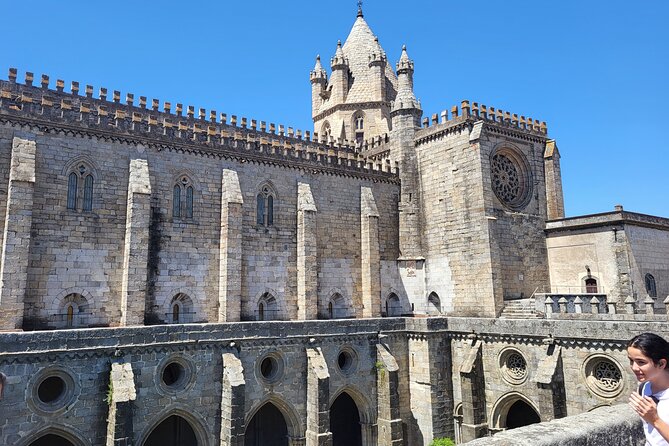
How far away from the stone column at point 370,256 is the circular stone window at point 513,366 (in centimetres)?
836

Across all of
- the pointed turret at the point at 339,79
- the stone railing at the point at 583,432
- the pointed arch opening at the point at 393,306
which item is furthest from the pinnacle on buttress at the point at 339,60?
the stone railing at the point at 583,432

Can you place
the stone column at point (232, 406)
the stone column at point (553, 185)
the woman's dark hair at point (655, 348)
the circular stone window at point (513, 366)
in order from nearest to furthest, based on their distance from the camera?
the woman's dark hair at point (655, 348) < the stone column at point (232, 406) < the circular stone window at point (513, 366) < the stone column at point (553, 185)

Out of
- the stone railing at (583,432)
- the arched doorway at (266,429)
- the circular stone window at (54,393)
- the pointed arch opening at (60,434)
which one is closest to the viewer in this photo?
the stone railing at (583,432)

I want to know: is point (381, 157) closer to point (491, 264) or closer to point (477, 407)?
point (491, 264)

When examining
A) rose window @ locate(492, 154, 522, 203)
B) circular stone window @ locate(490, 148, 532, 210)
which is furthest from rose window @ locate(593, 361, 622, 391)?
rose window @ locate(492, 154, 522, 203)

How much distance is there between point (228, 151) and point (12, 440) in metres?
16.0

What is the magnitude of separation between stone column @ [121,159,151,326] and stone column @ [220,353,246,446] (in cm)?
540

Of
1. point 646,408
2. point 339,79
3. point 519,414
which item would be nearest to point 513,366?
point 519,414

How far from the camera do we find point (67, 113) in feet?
73.8

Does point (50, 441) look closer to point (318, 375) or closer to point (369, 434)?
point (318, 375)

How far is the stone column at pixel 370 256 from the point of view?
30.0 metres

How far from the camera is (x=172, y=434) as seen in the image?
2359cm

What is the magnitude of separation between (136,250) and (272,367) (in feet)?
26.8

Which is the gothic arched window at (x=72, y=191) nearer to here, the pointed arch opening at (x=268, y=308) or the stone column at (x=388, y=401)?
the pointed arch opening at (x=268, y=308)
